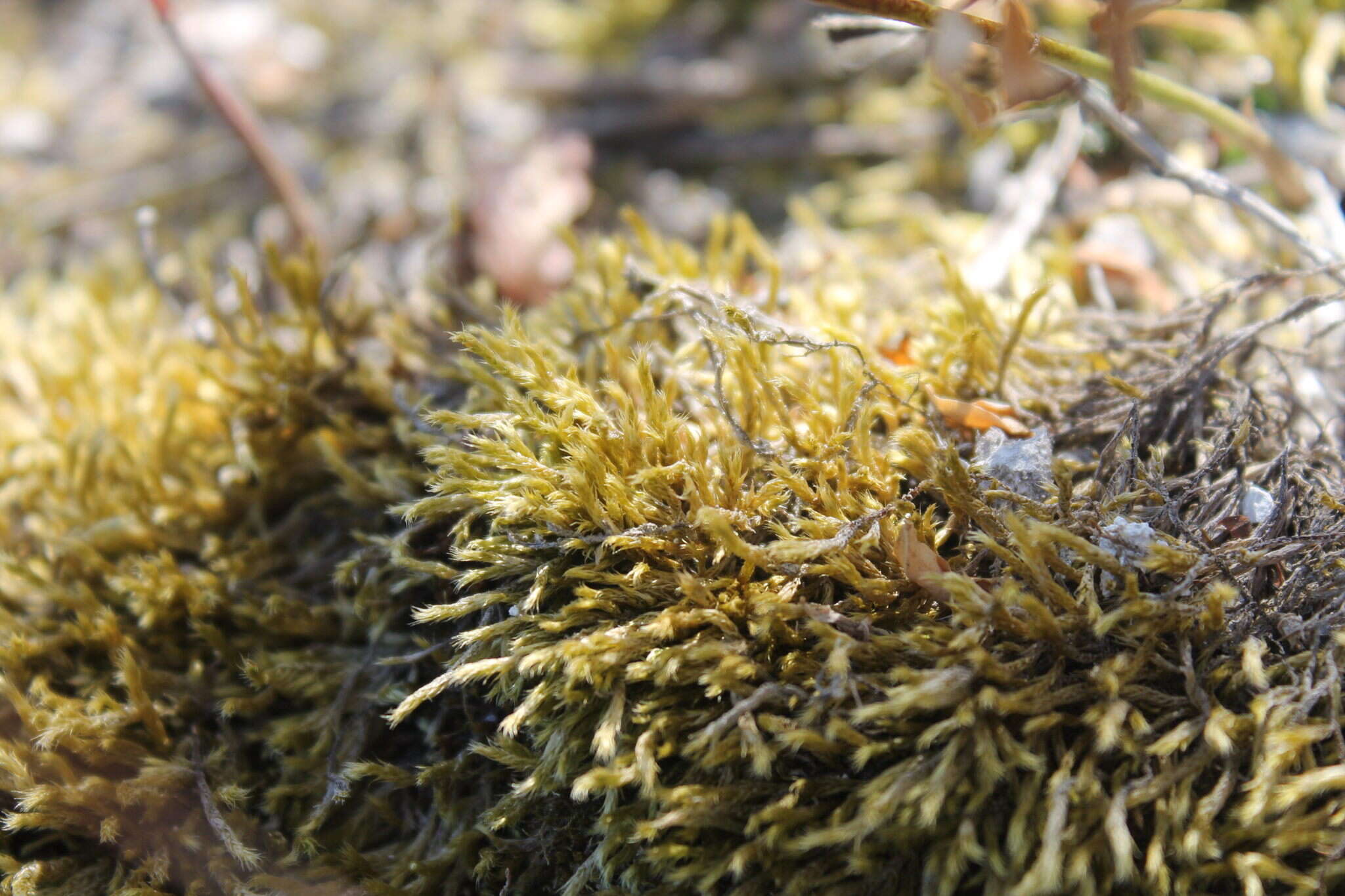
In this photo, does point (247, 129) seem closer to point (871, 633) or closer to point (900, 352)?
point (900, 352)

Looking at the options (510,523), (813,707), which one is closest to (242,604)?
(510,523)

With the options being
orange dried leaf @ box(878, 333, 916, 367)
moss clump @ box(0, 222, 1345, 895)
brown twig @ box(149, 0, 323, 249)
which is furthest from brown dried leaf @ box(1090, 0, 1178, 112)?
brown twig @ box(149, 0, 323, 249)

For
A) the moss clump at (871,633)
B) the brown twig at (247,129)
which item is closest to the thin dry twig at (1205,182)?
the moss clump at (871,633)

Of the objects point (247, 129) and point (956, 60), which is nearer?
point (956, 60)

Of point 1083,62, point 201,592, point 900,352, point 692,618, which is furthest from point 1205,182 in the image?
point 201,592

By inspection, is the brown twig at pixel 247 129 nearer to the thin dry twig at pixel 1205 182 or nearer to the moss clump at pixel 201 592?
the moss clump at pixel 201 592

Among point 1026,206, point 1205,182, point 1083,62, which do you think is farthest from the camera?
point 1026,206
